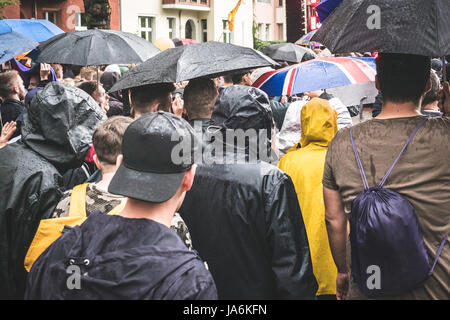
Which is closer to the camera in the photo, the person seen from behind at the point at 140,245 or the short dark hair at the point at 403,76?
the person seen from behind at the point at 140,245

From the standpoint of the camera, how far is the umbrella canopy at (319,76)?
5.44m

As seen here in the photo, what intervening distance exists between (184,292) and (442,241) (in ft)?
4.39

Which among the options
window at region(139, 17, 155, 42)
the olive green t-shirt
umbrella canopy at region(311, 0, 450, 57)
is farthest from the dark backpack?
window at region(139, 17, 155, 42)

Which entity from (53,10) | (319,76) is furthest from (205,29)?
(319,76)

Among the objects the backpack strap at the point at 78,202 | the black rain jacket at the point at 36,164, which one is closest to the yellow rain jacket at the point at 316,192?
the black rain jacket at the point at 36,164

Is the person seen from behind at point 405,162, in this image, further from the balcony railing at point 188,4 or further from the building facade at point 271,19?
the building facade at point 271,19

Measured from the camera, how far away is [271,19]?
49281 millimetres

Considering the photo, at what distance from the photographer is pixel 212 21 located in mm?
39594

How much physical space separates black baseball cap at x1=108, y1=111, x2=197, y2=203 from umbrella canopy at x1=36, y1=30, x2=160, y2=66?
3.62 m

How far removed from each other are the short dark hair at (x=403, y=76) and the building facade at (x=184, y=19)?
102ft

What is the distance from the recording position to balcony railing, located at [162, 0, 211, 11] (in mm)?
36094

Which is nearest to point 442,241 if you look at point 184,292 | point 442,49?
point 442,49

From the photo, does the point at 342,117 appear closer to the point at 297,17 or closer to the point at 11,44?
the point at 11,44
